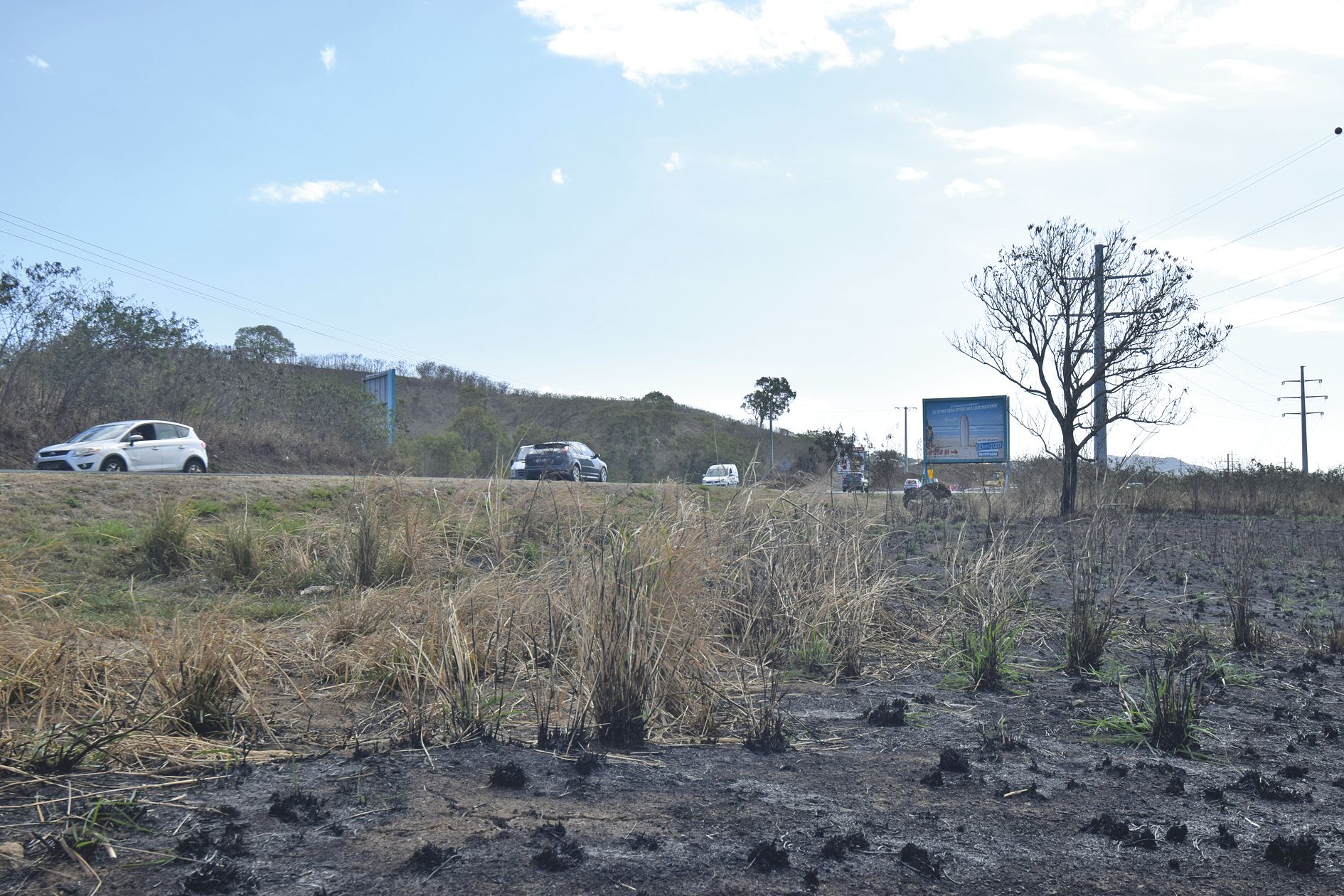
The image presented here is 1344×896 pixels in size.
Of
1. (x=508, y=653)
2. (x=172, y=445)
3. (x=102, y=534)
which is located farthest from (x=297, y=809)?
(x=172, y=445)

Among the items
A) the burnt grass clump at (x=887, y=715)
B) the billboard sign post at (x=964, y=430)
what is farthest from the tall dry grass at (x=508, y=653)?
the billboard sign post at (x=964, y=430)

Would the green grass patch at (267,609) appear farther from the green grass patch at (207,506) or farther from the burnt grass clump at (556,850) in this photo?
the burnt grass clump at (556,850)

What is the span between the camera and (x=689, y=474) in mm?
6859

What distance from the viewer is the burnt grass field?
245 cm

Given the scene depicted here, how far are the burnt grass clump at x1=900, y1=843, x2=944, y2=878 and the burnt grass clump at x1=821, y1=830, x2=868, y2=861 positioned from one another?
12cm

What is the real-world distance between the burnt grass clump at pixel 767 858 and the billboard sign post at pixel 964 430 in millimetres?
28968

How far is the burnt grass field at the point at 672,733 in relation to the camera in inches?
96.3

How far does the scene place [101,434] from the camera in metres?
17.8

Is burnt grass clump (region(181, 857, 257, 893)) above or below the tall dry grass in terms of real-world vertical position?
below

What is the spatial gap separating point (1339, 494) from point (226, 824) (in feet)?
91.2

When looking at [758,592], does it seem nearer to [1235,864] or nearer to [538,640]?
[538,640]

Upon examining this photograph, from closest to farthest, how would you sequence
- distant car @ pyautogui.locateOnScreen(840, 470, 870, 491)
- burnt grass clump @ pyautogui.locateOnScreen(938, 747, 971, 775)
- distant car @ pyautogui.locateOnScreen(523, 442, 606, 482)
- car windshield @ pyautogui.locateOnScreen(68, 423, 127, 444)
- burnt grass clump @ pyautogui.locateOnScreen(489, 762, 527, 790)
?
burnt grass clump @ pyautogui.locateOnScreen(489, 762, 527, 790) → burnt grass clump @ pyautogui.locateOnScreen(938, 747, 971, 775) → distant car @ pyautogui.locateOnScreen(840, 470, 870, 491) → car windshield @ pyautogui.locateOnScreen(68, 423, 127, 444) → distant car @ pyautogui.locateOnScreen(523, 442, 606, 482)

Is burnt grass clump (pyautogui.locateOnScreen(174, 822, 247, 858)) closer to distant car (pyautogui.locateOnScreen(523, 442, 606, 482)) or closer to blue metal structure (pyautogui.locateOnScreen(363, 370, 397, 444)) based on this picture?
distant car (pyautogui.locateOnScreen(523, 442, 606, 482))

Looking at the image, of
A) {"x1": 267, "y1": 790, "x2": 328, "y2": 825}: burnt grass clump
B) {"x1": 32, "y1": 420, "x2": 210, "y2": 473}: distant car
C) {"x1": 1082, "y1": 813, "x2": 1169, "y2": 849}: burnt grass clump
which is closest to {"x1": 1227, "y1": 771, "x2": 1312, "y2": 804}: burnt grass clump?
{"x1": 1082, "y1": 813, "x2": 1169, "y2": 849}: burnt grass clump
